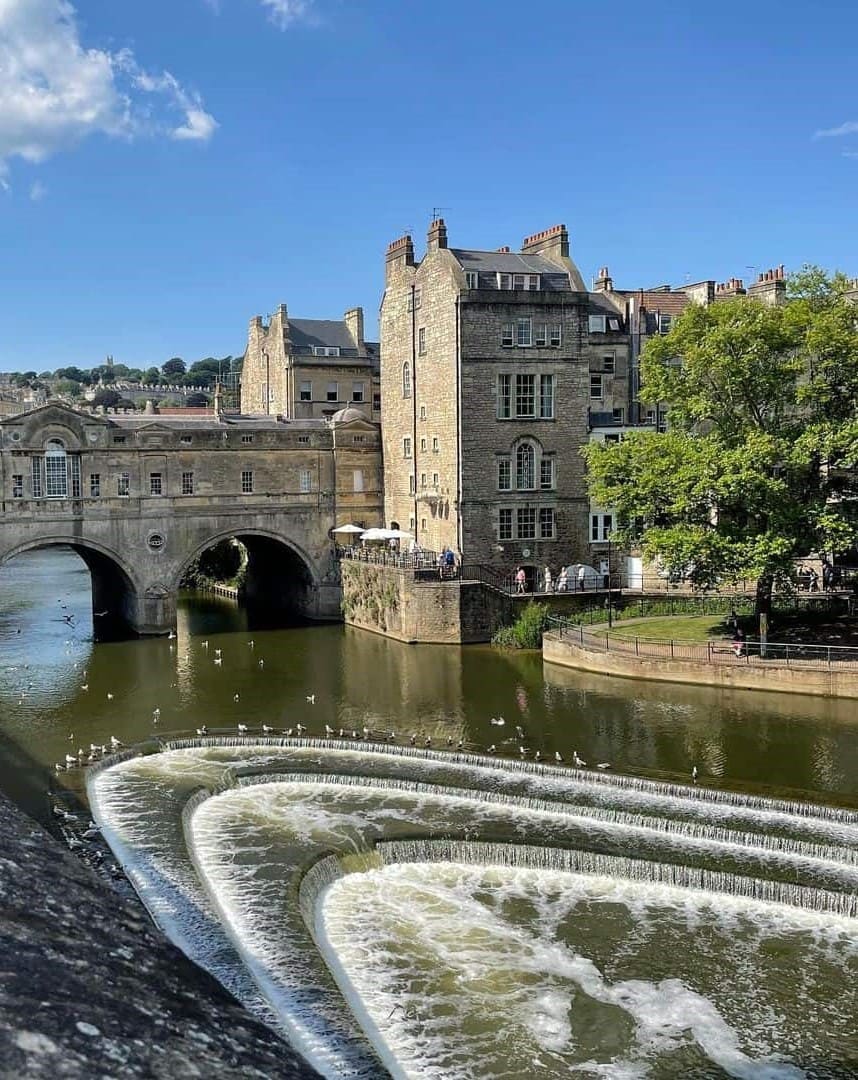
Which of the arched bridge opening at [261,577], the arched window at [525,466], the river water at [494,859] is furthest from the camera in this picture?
the arched bridge opening at [261,577]

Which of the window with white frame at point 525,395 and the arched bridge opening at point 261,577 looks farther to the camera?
the arched bridge opening at point 261,577

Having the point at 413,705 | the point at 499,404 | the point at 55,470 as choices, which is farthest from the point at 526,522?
the point at 55,470

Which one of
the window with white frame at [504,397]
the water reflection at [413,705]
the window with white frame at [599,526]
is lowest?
the water reflection at [413,705]

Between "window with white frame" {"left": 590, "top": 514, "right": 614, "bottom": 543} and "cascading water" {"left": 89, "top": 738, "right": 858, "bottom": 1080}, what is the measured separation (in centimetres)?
2206

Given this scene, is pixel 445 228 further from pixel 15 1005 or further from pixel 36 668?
pixel 15 1005

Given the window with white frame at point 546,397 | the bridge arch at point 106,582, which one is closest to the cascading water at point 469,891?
the bridge arch at point 106,582

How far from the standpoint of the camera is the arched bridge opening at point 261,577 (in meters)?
49.4

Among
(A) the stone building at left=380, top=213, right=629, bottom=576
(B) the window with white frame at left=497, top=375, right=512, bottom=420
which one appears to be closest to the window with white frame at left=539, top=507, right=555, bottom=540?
(A) the stone building at left=380, top=213, right=629, bottom=576

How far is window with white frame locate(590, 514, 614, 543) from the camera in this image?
4691 cm

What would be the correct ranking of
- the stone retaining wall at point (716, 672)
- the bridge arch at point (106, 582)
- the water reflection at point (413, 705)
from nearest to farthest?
the water reflection at point (413, 705) → the stone retaining wall at point (716, 672) → the bridge arch at point (106, 582)

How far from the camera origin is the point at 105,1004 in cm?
440

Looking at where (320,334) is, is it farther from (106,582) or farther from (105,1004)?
(105,1004)

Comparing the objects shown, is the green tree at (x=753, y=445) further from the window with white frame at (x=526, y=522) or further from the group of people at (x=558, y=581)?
the window with white frame at (x=526, y=522)

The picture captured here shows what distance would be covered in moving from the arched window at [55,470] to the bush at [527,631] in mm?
18812
